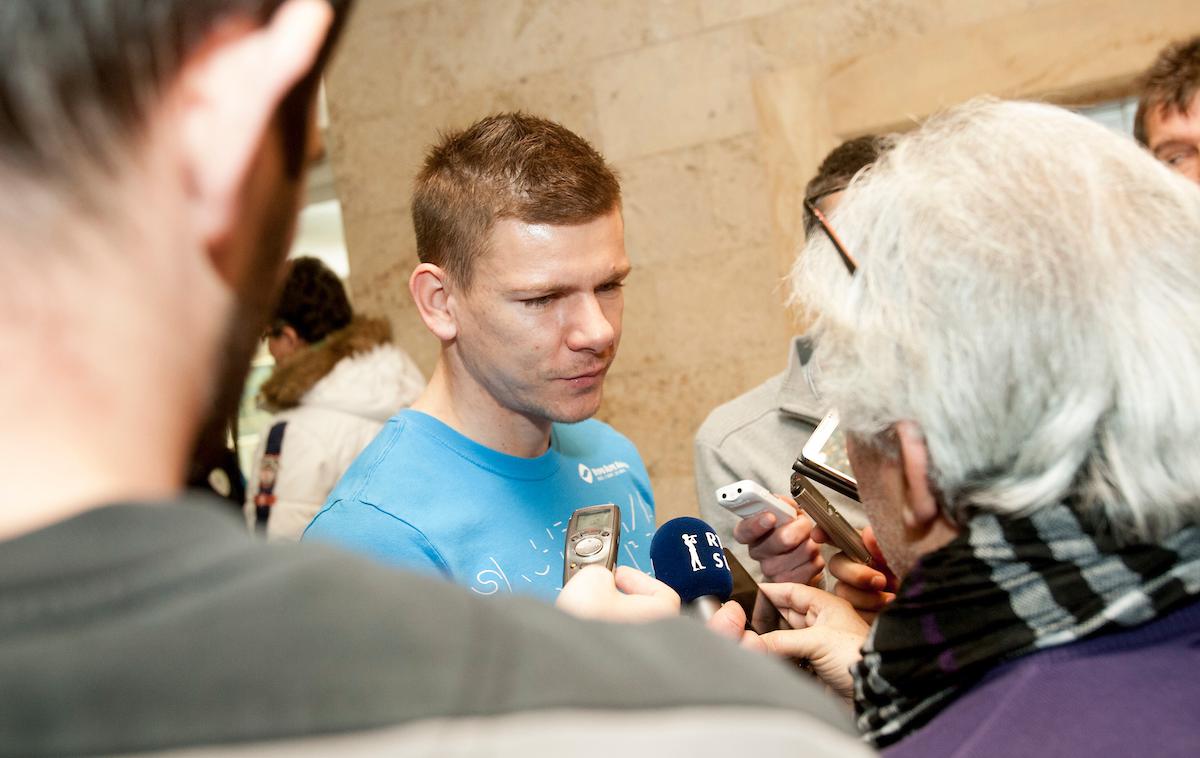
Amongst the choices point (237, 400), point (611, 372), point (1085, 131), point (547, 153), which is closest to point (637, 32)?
point (611, 372)

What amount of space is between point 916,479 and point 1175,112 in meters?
1.88

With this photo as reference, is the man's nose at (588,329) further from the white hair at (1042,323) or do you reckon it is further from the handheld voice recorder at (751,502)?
the white hair at (1042,323)

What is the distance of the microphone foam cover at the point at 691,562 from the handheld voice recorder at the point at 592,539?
0.13 m

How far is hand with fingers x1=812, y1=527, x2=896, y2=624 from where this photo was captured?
1680mm

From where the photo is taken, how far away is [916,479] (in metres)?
1.08

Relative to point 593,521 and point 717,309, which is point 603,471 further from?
point 717,309

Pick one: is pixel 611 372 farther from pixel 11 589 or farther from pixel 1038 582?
pixel 11 589

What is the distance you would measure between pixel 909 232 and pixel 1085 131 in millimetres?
215

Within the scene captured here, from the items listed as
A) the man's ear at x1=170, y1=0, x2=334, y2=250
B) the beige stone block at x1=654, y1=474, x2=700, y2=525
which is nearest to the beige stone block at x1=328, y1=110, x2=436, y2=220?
the beige stone block at x1=654, y1=474, x2=700, y2=525

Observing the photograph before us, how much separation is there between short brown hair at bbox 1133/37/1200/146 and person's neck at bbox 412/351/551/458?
1732mm

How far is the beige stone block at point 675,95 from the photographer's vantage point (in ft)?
13.6

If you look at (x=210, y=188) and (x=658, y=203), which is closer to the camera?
(x=210, y=188)

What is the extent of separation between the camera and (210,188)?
550 millimetres

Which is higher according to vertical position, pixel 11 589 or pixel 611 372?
pixel 11 589
